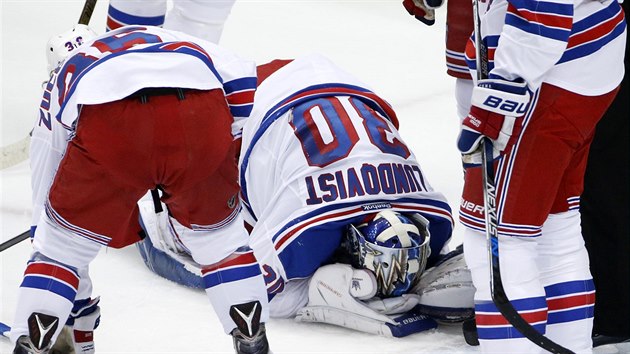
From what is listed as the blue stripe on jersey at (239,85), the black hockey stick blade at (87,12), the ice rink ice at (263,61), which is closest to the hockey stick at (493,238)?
the blue stripe on jersey at (239,85)

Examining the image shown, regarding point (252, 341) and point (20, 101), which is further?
point (20, 101)

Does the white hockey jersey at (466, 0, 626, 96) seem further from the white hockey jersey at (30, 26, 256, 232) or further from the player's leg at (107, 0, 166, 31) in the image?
the player's leg at (107, 0, 166, 31)

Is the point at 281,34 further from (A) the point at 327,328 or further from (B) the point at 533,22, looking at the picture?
(B) the point at 533,22

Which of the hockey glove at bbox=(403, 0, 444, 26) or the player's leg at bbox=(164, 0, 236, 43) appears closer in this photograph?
the hockey glove at bbox=(403, 0, 444, 26)

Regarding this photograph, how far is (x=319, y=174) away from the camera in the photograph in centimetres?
284

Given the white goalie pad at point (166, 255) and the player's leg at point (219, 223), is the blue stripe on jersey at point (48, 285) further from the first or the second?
the white goalie pad at point (166, 255)

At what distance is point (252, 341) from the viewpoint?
7.47ft

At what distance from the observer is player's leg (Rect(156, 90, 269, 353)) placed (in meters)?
2.14

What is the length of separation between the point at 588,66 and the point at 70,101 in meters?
0.89

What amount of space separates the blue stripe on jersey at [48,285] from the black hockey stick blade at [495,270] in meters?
0.74

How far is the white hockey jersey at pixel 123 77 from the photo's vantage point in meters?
2.08

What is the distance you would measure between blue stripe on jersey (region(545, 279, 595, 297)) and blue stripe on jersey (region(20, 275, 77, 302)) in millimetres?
866

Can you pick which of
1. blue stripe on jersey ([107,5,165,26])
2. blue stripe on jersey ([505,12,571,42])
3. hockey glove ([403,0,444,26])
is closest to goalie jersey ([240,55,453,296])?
hockey glove ([403,0,444,26])

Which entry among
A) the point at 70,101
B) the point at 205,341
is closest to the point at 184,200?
the point at 70,101
